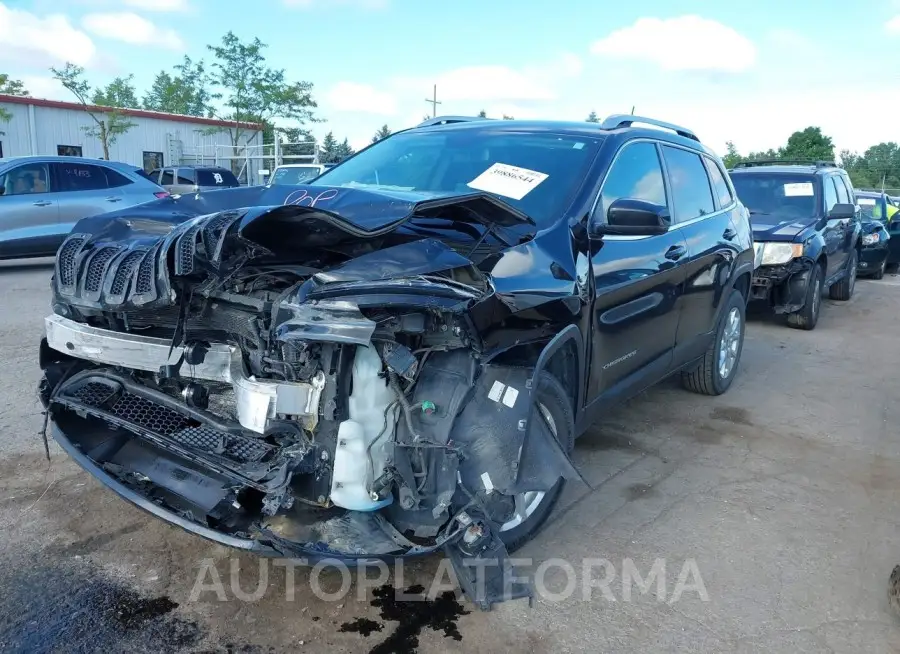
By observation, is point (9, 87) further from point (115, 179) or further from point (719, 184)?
point (719, 184)

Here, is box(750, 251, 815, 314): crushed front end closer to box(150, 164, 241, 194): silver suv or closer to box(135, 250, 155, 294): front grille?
box(135, 250, 155, 294): front grille

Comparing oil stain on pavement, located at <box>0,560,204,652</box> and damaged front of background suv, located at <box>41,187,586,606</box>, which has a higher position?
damaged front of background suv, located at <box>41,187,586,606</box>

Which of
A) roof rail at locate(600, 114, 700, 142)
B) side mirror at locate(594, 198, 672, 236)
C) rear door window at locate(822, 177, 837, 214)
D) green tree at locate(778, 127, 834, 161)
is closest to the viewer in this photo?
A: side mirror at locate(594, 198, 672, 236)

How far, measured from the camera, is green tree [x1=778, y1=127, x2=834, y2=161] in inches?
1649

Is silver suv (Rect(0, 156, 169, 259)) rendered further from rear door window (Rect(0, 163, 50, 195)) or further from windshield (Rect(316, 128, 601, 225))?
windshield (Rect(316, 128, 601, 225))

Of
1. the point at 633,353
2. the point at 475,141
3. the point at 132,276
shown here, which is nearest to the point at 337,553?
the point at 132,276

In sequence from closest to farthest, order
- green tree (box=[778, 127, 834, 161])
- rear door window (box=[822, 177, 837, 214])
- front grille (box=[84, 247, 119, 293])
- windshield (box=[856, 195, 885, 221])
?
front grille (box=[84, 247, 119, 293]) < rear door window (box=[822, 177, 837, 214]) < windshield (box=[856, 195, 885, 221]) < green tree (box=[778, 127, 834, 161])

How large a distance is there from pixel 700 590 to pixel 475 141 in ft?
8.72

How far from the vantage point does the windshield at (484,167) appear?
147 inches

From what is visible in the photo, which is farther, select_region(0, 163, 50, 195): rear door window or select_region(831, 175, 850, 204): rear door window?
select_region(0, 163, 50, 195): rear door window

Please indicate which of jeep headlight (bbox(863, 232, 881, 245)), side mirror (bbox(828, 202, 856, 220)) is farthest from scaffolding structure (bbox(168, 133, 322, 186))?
side mirror (bbox(828, 202, 856, 220))

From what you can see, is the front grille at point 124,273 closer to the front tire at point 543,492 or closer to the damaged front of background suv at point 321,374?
the damaged front of background suv at point 321,374

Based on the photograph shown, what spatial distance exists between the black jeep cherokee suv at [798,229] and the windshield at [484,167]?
4.57 m

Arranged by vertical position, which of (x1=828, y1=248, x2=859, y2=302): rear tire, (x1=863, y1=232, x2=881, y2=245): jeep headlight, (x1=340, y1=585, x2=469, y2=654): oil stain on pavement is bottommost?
(x1=340, y1=585, x2=469, y2=654): oil stain on pavement
